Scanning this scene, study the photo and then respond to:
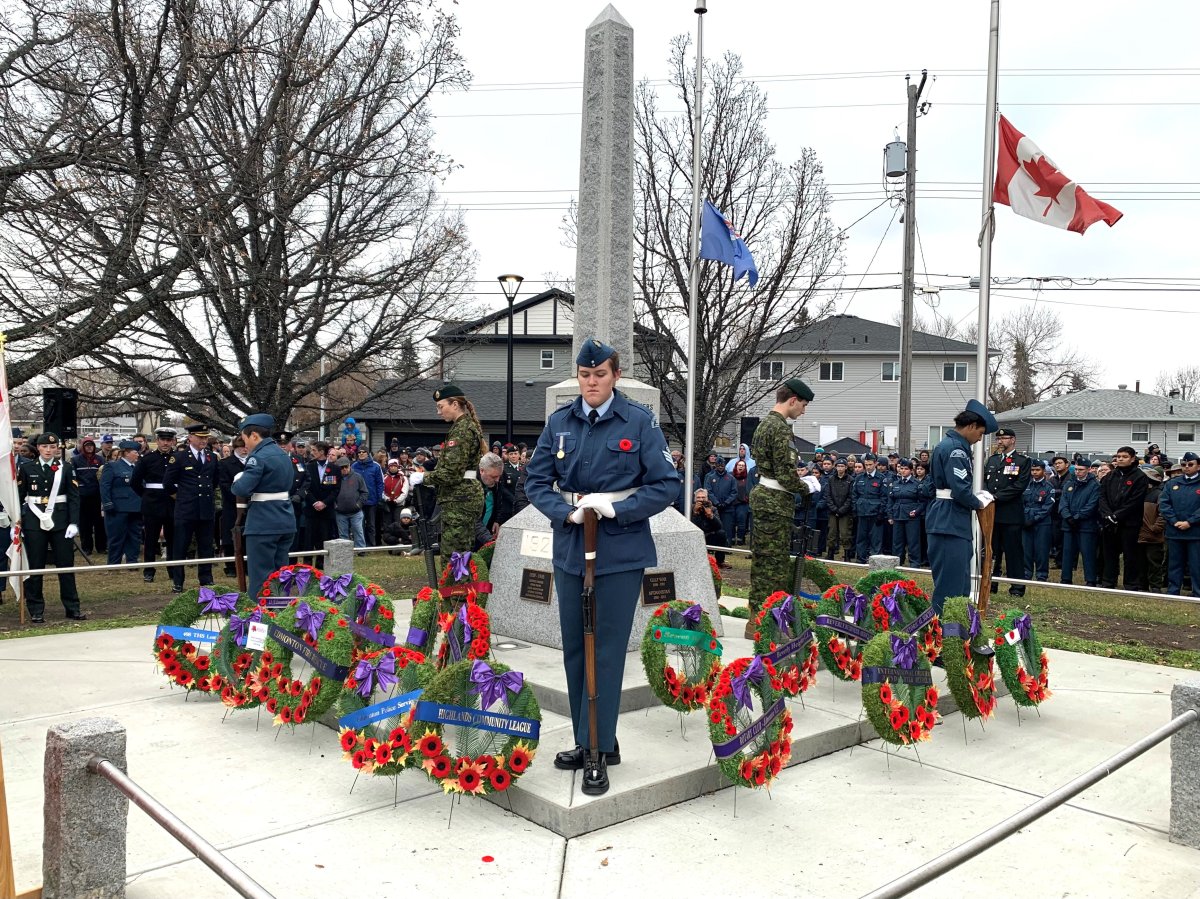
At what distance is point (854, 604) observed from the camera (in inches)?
234

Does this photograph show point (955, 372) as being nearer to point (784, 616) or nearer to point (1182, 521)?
point (1182, 521)

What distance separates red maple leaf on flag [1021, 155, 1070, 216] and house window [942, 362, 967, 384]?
33229mm

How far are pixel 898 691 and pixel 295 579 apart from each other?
4.20 metres

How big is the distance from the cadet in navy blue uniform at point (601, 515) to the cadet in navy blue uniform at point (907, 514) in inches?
462

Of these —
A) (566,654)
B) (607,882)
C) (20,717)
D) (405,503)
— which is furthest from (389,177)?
(607,882)

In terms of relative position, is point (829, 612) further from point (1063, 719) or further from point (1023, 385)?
point (1023, 385)

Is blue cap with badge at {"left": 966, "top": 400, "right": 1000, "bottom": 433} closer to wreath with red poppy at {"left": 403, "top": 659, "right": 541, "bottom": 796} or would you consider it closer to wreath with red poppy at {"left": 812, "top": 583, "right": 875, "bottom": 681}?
wreath with red poppy at {"left": 812, "top": 583, "right": 875, "bottom": 681}

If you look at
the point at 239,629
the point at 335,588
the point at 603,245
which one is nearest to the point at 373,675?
the point at 239,629

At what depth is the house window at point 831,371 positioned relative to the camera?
41.2 m

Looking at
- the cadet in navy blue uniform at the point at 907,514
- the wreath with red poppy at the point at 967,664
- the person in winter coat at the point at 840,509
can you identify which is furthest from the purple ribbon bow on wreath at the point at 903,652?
the person in winter coat at the point at 840,509

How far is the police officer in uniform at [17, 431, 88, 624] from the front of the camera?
9648mm

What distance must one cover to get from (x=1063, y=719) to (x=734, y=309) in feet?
38.7

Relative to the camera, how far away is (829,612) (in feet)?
19.4

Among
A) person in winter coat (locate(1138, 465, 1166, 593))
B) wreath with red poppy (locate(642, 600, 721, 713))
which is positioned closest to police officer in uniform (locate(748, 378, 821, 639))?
wreath with red poppy (locate(642, 600, 721, 713))
